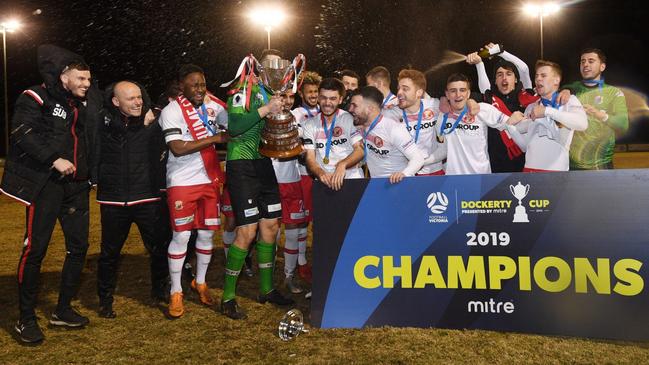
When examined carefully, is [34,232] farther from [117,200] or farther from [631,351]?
[631,351]

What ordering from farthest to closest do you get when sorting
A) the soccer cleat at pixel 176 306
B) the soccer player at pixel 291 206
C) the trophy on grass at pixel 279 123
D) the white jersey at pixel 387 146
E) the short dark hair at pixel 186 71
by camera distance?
the soccer player at pixel 291 206 → the short dark hair at pixel 186 71 → the soccer cleat at pixel 176 306 → the white jersey at pixel 387 146 → the trophy on grass at pixel 279 123

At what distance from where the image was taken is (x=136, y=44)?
49.5 meters

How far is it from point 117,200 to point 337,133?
241cm

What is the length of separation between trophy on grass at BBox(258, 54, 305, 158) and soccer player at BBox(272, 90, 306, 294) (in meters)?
1.14

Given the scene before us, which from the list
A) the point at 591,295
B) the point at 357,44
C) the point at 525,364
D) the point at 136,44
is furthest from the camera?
the point at 136,44

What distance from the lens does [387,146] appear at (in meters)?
5.39

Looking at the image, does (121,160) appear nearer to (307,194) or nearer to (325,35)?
(307,194)

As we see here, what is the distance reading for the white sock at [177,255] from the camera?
553 centimetres

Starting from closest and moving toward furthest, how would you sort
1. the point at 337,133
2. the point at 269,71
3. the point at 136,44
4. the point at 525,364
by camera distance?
the point at 525,364 < the point at 269,71 < the point at 337,133 < the point at 136,44

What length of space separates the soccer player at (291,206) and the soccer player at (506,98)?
249 cm

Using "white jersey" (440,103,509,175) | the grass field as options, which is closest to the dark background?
"white jersey" (440,103,509,175)

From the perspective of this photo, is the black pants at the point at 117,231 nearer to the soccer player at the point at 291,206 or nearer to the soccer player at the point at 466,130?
the soccer player at the point at 291,206

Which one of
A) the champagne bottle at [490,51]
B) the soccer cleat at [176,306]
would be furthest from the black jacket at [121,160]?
the champagne bottle at [490,51]

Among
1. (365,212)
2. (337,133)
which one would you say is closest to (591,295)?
(365,212)
